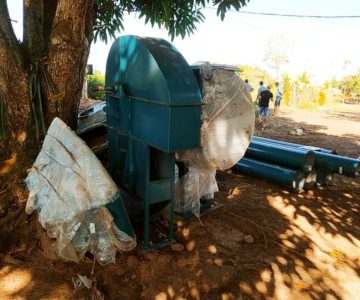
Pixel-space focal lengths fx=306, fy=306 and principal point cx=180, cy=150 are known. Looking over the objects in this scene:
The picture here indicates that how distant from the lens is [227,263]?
9.51 ft

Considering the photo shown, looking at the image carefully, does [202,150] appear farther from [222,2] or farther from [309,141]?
[309,141]

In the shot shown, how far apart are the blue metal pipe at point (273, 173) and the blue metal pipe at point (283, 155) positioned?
90 mm

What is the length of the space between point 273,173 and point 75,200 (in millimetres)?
3437

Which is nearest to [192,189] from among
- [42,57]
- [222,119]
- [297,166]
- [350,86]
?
[222,119]

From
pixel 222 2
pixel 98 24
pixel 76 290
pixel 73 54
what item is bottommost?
pixel 76 290

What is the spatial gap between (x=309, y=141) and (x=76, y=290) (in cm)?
812

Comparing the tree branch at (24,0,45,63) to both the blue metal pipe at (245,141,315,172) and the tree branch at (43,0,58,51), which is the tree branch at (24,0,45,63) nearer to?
the tree branch at (43,0,58,51)

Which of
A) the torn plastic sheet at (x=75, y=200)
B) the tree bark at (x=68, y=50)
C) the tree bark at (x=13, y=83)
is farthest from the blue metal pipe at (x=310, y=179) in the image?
A: the tree bark at (x=13, y=83)

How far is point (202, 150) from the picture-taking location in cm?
269

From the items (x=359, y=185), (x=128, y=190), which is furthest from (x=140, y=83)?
(x=359, y=185)

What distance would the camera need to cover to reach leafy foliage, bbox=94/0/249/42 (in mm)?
4441

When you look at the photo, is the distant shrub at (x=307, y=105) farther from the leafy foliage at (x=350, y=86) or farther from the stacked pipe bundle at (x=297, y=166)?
the stacked pipe bundle at (x=297, y=166)

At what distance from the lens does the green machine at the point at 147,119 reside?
2426 mm

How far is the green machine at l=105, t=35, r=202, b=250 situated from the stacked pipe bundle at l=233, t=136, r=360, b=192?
7.37ft
